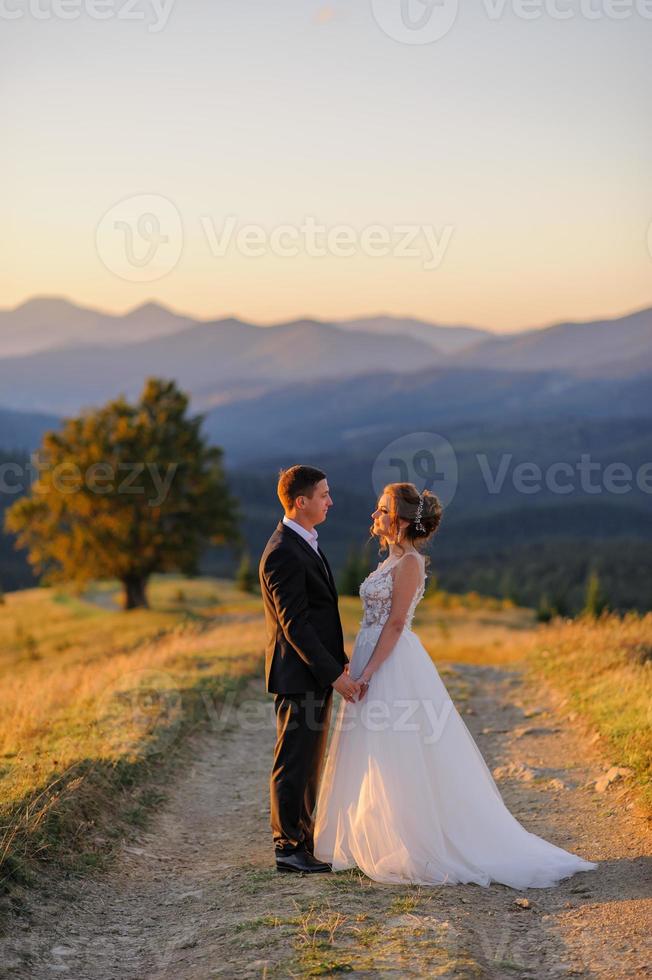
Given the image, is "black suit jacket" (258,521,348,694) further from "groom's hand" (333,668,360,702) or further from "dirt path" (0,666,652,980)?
"dirt path" (0,666,652,980)

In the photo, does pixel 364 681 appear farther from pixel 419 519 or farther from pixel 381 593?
pixel 419 519

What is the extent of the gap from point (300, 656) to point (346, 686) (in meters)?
0.39

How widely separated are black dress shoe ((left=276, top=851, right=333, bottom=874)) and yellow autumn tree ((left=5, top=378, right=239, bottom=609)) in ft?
112

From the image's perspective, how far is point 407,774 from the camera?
22.2ft

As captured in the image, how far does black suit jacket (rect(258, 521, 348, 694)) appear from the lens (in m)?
6.58

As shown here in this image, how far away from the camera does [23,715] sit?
1148 centimetres

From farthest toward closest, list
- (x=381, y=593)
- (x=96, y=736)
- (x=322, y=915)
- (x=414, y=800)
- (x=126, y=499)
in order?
(x=126, y=499), (x=96, y=736), (x=381, y=593), (x=414, y=800), (x=322, y=915)

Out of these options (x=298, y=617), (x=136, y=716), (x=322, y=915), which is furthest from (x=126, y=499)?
(x=322, y=915)

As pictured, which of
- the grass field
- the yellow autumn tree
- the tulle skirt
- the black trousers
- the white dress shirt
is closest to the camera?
the tulle skirt

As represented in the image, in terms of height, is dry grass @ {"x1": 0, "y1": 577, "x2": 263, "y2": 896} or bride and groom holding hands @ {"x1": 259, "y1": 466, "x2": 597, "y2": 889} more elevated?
bride and groom holding hands @ {"x1": 259, "y1": 466, "x2": 597, "y2": 889}

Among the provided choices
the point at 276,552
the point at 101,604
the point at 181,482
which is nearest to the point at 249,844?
the point at 276,552

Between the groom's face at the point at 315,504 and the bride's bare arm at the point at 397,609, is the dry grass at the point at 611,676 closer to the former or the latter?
the bride's bare arm at the point at 397,609

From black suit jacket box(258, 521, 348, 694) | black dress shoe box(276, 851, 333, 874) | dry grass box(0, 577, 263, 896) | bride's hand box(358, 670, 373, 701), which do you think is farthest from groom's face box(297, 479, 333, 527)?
dry grass box(0, 577, 263, 896)

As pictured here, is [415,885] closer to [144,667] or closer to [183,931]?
[183,931]
